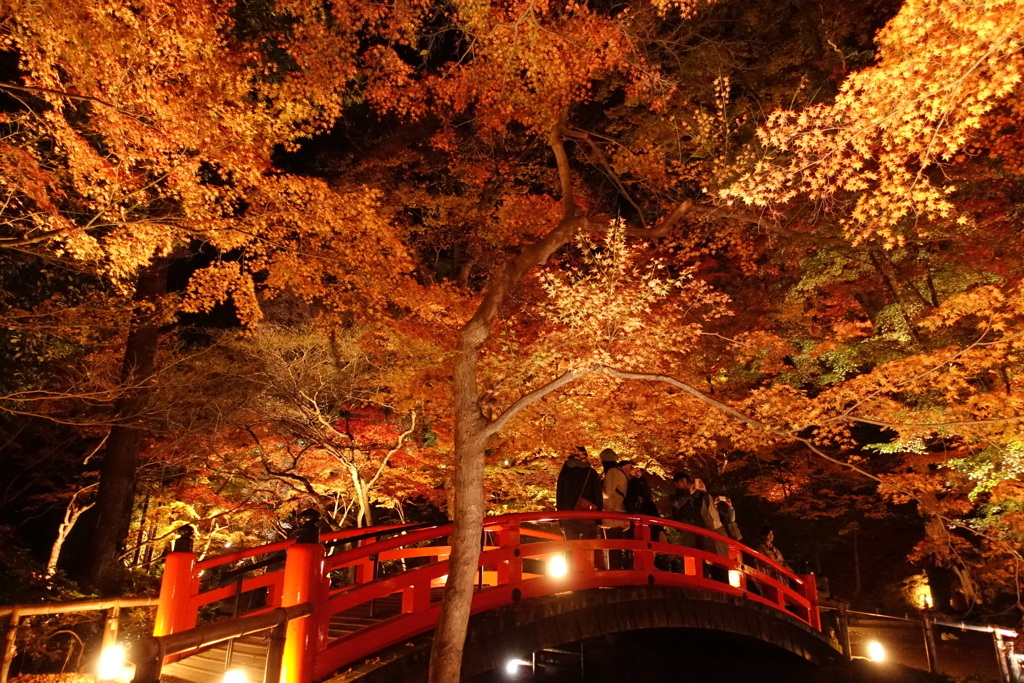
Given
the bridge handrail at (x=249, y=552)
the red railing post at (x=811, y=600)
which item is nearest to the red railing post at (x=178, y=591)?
the bridge handrail at (x=249, y=552)

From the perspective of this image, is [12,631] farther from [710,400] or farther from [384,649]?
[710,400]

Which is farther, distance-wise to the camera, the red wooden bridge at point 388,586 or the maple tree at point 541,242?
the maple tree at point 541,242

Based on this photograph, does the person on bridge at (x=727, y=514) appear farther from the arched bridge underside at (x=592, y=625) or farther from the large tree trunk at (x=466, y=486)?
the large tree trunk at (x=466, y=486)

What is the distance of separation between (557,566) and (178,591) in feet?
14.5

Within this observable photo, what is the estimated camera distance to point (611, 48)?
42.2 ft

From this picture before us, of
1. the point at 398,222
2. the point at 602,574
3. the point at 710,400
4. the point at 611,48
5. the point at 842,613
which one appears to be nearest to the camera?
the point at 710,400

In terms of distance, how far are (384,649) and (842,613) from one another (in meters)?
9.02

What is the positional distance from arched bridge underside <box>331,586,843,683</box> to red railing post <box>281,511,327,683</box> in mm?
327

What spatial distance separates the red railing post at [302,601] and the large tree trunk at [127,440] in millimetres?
9348

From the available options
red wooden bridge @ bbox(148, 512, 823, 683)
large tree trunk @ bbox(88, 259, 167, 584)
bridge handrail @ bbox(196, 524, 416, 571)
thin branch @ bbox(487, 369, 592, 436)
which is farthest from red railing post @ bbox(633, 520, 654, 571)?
large tree trunk @ bbox(88, 259, 167, 584)

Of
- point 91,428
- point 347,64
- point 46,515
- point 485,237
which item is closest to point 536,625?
point 347,64

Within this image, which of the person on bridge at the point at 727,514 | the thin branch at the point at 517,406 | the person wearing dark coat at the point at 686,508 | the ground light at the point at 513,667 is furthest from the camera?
the person on bridge at the point at 727,514

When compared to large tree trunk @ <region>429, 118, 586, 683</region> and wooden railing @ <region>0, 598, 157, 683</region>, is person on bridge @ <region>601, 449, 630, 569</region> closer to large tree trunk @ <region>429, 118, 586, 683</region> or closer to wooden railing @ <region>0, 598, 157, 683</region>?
large tree trunk @ <region>429, 118, 586, 683</region>

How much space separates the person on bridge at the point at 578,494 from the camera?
896cm
